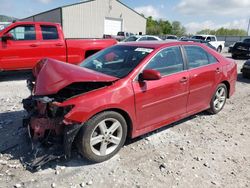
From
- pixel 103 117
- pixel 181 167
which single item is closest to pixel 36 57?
pixel 103 117

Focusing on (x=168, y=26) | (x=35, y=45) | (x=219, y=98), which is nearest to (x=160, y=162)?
(x=219, y=98)

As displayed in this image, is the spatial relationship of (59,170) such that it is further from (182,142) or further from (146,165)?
(182,142)

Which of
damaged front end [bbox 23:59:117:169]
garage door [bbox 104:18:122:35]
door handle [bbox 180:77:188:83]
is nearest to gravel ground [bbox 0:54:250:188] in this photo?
damaged front end [bbox 23:59:117:169]

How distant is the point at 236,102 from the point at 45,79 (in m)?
4.91

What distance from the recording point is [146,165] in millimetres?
3381

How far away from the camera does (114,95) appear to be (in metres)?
3.28

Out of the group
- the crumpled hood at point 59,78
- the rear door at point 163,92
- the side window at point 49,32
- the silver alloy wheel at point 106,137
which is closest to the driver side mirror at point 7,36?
the side window at point 49,32

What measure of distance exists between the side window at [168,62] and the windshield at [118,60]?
0.17m

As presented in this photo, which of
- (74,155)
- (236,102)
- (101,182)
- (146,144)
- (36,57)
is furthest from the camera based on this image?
(36,57)

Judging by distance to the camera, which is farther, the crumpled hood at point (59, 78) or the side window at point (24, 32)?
the side window at point (24, 32)

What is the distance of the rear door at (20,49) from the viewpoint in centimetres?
761

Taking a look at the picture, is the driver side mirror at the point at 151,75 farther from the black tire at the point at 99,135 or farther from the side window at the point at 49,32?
the side window at the point at 49,32

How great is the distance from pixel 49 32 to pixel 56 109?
5.91 meters

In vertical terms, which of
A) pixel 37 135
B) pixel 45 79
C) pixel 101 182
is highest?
pixel 45 79
